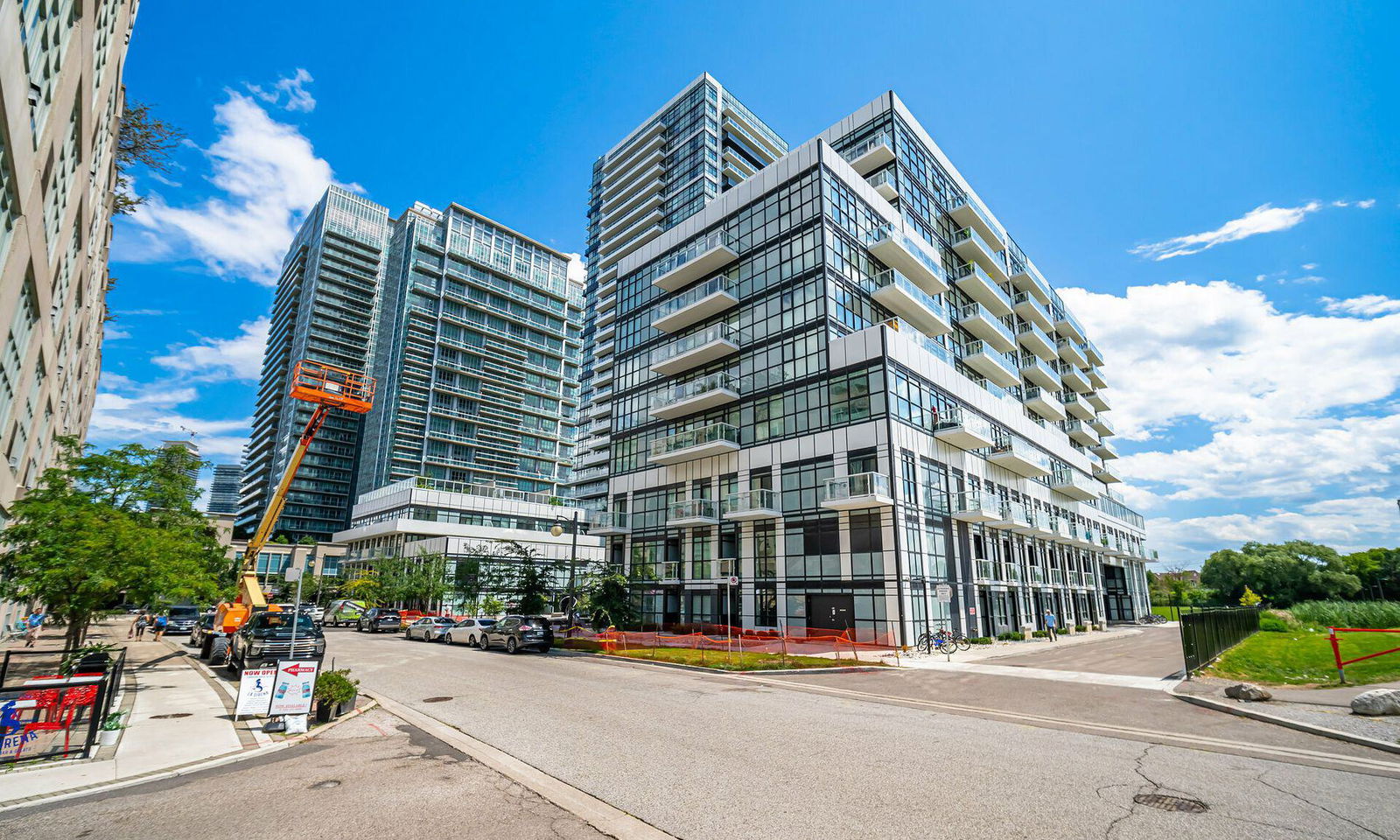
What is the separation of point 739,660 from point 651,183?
76087mm

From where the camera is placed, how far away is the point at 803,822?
633cm

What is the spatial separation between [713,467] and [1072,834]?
33180 millimetres

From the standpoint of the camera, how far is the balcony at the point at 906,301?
37438 mm

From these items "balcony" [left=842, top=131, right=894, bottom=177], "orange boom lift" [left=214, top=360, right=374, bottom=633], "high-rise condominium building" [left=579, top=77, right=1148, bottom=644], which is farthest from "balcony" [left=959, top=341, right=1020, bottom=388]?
"orange boom lift" [left=214, top=360, right=374, bottom=633]

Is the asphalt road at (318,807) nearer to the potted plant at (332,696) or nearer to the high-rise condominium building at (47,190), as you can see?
the potted plant at (332,696)

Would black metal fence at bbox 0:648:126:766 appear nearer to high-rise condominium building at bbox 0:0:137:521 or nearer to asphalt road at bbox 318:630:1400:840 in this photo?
asphalt road at bbox 318:630:1400:840

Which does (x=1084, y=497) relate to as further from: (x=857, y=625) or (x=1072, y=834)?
(x=1072, y=834)

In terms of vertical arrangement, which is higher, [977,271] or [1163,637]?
[977,271]

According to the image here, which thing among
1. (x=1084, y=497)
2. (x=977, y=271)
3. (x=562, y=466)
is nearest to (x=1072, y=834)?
(x=977, y=271)

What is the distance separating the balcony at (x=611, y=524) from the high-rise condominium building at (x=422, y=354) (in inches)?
2276

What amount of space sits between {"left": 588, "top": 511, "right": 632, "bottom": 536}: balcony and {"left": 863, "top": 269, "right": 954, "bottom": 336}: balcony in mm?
22552

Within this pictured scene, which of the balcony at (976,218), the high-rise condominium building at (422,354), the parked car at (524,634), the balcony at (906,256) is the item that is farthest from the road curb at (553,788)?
the high-rise condominium building at (422,354)

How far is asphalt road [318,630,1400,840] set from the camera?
6379 millimetres

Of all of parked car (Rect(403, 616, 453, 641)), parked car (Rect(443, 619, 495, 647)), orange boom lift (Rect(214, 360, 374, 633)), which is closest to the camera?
orange boom lift (Rect(214, 360, 374, 633))
